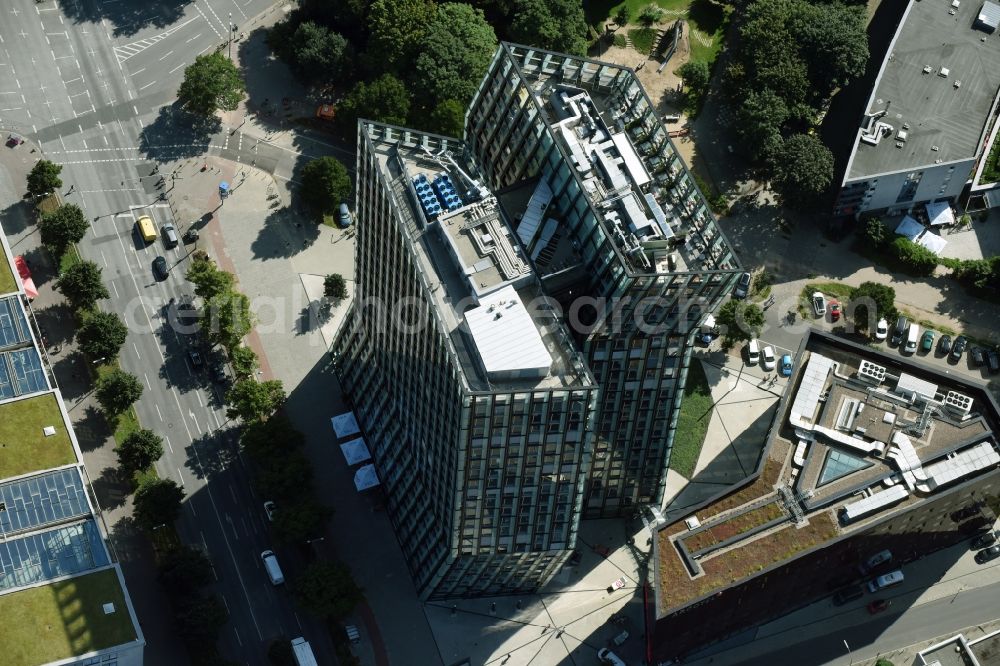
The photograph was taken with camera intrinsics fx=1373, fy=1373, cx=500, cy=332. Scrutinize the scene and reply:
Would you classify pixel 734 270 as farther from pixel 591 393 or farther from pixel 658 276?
pixel 591 393

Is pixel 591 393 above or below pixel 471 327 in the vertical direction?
below

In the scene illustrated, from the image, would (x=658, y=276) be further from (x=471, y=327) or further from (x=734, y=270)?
(x=471, y=327)

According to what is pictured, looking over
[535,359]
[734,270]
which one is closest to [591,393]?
[535,359]

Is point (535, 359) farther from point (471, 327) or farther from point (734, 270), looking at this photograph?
point (734, 270)

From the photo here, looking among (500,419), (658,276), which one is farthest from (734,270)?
(500,419)

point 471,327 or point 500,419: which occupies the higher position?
point 471,327
